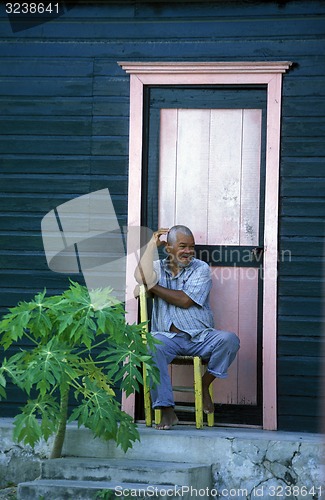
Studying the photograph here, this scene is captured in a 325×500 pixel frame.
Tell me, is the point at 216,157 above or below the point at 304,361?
above

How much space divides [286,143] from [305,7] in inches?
35.3

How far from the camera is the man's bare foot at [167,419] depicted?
596 centimetres

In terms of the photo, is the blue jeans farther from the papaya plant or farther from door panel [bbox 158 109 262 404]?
door panel [bbox 158 109 262 404]

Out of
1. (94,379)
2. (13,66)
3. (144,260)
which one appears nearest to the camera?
(94,379)

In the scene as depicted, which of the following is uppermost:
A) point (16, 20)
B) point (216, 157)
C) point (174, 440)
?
point (16, 20)

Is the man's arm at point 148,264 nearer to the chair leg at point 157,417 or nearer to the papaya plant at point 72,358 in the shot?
the papaya plant at point 72,358

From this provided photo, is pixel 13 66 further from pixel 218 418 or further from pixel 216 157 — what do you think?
pixel 218 418

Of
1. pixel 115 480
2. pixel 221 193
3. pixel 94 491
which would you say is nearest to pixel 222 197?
pixel 221 193

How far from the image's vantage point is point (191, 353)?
6.07 m

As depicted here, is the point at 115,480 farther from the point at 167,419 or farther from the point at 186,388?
the point at 186,388

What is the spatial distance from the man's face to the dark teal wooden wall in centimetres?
46

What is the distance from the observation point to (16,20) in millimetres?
6629

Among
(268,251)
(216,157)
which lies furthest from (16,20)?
(268,251)

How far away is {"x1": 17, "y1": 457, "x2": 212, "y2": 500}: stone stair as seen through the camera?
527 cm
